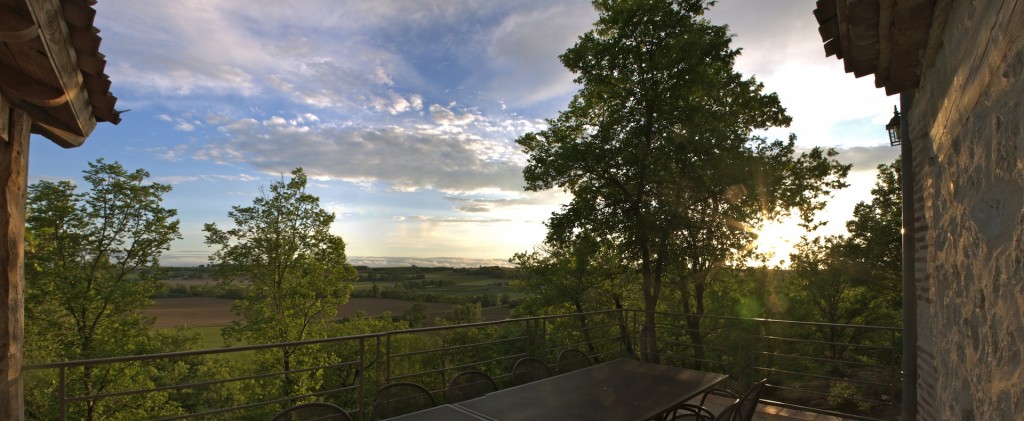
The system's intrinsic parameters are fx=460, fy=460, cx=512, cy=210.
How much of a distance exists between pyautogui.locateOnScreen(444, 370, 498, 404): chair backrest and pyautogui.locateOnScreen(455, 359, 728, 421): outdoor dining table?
27cm

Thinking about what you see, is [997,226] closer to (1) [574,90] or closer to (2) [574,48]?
(2) [574,48]

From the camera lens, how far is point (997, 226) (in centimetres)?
130

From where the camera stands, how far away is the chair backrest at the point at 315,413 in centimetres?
260

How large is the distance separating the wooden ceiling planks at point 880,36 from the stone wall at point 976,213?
0.11m

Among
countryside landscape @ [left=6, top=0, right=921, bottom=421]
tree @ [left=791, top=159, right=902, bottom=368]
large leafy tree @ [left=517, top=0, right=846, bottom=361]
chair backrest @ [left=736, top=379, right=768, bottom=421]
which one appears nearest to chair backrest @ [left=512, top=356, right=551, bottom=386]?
countryside landscape @ [left=6, top=0, right=921, bottom=421]

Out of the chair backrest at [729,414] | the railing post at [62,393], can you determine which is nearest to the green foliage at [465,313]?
the railing post at [62,393]

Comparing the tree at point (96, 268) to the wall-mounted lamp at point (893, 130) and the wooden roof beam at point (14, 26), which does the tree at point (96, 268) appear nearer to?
the wooden roof beam at point (14, 26)

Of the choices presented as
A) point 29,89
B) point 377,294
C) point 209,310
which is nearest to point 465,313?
point 377,294

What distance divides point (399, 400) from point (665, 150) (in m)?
7.32

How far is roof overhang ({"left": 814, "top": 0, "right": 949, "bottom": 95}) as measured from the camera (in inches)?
74.9

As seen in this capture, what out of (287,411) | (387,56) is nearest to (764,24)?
(387,56)

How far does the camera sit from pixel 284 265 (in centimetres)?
1861

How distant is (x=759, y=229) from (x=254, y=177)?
1902 cm

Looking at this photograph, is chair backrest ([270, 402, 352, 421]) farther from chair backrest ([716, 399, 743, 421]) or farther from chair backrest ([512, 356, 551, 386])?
chair backrest ([716, 399, 743, 421])
